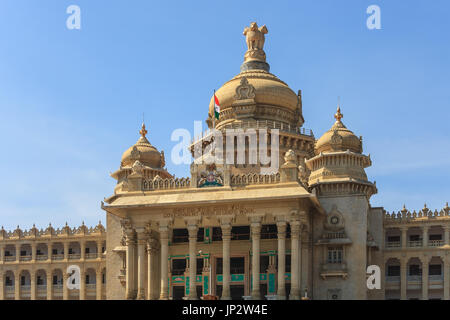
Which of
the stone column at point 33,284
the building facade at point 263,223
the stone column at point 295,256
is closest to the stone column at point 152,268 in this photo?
the building facade at point 263,223

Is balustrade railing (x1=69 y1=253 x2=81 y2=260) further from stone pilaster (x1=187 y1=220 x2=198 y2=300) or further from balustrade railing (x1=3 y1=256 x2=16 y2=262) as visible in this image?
stone pilaster (x1=187 y1=220 x2=198 y2=300)

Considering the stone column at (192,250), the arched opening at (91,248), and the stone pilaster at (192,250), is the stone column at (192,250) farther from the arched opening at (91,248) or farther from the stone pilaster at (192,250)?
the arched opening at (91,248)

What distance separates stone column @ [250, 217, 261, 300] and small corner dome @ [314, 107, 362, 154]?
11.1m

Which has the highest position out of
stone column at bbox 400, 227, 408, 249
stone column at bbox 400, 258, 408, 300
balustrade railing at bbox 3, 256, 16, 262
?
stone column at bbox 400, 227, 408, 249

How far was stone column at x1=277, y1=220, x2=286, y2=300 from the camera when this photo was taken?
61.6m

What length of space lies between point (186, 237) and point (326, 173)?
13907 millimetres

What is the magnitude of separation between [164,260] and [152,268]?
4046 mm

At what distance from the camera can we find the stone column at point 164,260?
6425cm

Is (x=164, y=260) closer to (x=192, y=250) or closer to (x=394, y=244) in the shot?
(x=192, y=250)

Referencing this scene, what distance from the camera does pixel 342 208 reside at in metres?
67.5

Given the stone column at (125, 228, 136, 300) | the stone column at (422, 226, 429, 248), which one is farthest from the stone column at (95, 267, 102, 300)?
the stone column at (422, 226, 429, 248)

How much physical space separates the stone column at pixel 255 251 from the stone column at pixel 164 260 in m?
7.43

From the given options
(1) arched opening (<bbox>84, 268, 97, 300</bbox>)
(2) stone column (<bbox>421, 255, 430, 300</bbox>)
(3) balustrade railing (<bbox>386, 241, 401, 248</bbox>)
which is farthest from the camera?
(1) arched opening (<bbox>84, 268, 97, 300</bbox>)
